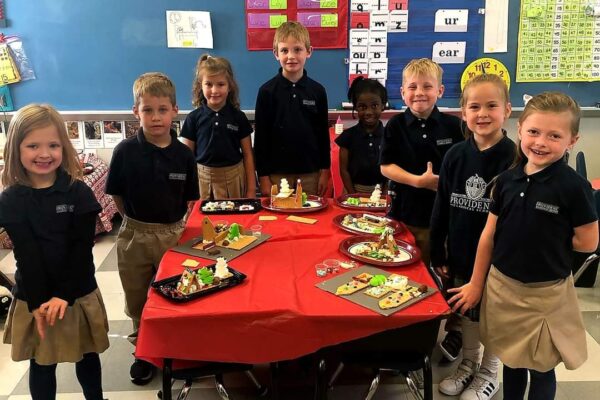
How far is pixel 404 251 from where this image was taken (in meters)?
1.88

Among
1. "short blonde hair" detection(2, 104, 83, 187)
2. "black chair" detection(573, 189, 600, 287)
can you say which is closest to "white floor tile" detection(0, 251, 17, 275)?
"short blonde hair" detection(2, 104, 83, 187)

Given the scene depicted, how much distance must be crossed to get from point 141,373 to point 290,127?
137 cm

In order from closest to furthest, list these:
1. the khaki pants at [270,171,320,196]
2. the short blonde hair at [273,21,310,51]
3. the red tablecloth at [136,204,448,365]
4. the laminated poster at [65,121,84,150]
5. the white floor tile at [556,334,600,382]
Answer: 1. the red tablecloth at [136,204,448,365]
2. the white floor tile at [556,334,600,382]
3. the short blonde hair at [273,21,310,51]
4. the khaki pants at [270,171,320,196]
5. the laminated poster at [65,121,84,150]

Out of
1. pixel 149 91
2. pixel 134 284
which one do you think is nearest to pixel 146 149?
pixel 149 91

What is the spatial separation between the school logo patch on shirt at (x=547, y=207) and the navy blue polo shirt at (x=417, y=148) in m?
0.67

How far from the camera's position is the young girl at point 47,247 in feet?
5.25

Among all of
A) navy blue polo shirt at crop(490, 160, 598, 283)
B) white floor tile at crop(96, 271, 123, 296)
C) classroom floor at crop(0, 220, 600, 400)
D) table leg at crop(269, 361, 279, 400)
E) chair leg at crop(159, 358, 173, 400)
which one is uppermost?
navy blue polo shirt at crop(490, 160, 598, 283)

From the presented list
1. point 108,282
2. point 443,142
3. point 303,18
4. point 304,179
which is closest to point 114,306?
point 108,282

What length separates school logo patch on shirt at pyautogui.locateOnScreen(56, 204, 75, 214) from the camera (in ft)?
5.33

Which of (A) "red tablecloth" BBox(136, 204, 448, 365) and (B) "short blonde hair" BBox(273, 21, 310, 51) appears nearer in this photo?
(A) "red tablecloth" BBox(136, 204, 448, 365)

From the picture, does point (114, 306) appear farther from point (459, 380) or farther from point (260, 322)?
point (459, 380)

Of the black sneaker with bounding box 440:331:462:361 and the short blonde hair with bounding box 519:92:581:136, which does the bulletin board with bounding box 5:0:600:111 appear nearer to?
the black sneaker with bounding box 440:331:462:361

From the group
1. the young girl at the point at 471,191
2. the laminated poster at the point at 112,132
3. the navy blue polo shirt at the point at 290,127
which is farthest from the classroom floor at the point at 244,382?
the laminated poster at the point at 112,132

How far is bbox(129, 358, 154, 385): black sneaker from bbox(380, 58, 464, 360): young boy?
1.23 metres
